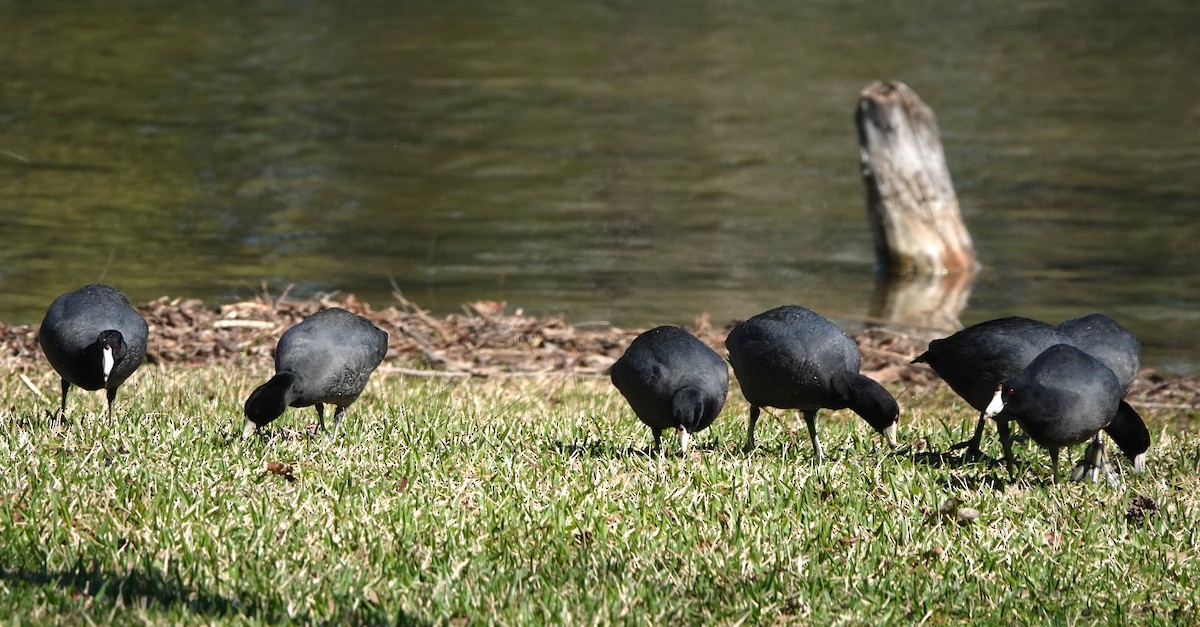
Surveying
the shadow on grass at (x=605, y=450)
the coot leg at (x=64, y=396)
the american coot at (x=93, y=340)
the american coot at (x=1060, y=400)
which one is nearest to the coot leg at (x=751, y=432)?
the shadow on grass at (x=605, y=450)

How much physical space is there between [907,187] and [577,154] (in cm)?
777

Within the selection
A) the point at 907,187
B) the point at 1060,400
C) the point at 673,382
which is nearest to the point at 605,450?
the point at 673,382

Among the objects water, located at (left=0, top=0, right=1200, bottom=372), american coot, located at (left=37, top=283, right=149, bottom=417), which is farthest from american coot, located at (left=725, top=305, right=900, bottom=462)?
water, located at (left=0, top=0, right=1200, bottom=372)

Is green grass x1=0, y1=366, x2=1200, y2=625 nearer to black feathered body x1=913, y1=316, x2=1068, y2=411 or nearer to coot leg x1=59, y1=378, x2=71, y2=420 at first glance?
coot leg x1=59, y1=378, x2=71, y2=420

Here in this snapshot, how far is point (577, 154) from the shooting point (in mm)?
20578

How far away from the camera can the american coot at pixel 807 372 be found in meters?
6.72

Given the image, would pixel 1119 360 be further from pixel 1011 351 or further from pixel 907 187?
pixel 907 187

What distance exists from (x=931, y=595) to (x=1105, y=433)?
7.33 feet

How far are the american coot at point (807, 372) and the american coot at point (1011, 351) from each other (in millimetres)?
476

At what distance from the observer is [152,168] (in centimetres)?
1883

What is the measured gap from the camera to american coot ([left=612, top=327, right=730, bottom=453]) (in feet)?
21.5

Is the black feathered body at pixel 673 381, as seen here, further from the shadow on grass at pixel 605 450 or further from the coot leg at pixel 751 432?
the coot leg at pixel 751 432

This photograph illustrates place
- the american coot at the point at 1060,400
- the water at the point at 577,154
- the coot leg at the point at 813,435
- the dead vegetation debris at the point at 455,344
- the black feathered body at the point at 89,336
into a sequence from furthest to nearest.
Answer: the water at the point at 577,154 → the dead vegetation debris at the point at 455,344 → the coot leg at the point at 813,435 → the black feathered body at the point at 89,336 → the american coot at the point at 1060,400

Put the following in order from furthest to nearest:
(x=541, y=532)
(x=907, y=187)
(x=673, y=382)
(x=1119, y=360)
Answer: (x=907, y=187), (x=1119, y=360), (x=673, y=382), (x=541, y=532)
